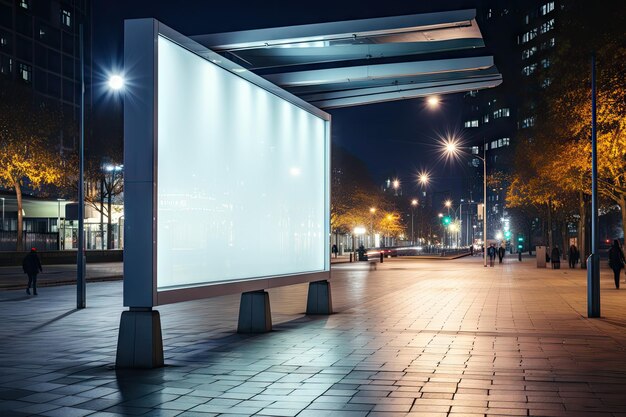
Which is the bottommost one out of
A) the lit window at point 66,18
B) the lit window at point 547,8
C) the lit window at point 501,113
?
the lit window at point 66,18

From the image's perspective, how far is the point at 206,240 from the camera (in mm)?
11195

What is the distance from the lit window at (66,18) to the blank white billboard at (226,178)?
87549 millimetres

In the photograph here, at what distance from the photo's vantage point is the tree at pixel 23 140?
49125 millimetres

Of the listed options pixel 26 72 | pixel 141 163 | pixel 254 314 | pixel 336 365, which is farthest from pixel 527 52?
pixel 141 163

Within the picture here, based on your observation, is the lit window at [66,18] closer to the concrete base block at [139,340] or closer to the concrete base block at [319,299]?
the concrete base block at [319,299]

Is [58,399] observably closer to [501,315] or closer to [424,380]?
[424,380]

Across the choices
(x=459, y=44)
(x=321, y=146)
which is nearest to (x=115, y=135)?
(x=321, y=146)

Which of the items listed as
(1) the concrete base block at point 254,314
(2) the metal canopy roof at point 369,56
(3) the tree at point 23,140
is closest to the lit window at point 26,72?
(3) the tree at point 23,140

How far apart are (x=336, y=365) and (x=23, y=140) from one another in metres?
44.0

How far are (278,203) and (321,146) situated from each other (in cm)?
292

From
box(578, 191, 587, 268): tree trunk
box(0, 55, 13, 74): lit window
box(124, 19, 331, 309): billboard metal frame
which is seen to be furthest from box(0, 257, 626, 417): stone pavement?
box(0, 55, 13, 74): lit window

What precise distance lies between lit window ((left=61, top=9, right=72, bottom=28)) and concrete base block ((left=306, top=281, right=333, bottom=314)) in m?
86.6

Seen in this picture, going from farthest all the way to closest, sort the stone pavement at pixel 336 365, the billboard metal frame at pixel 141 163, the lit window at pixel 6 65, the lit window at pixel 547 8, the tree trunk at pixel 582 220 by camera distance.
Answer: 1. the lit window at pixel 547 8
2. the lit window at pixel 6 65
3. the tree trunk at pixel 582 220
4. the billboard metal frame at pixel 141 163
5. the stone pavement at pixel 336 365

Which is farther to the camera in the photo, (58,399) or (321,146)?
(321,146)
